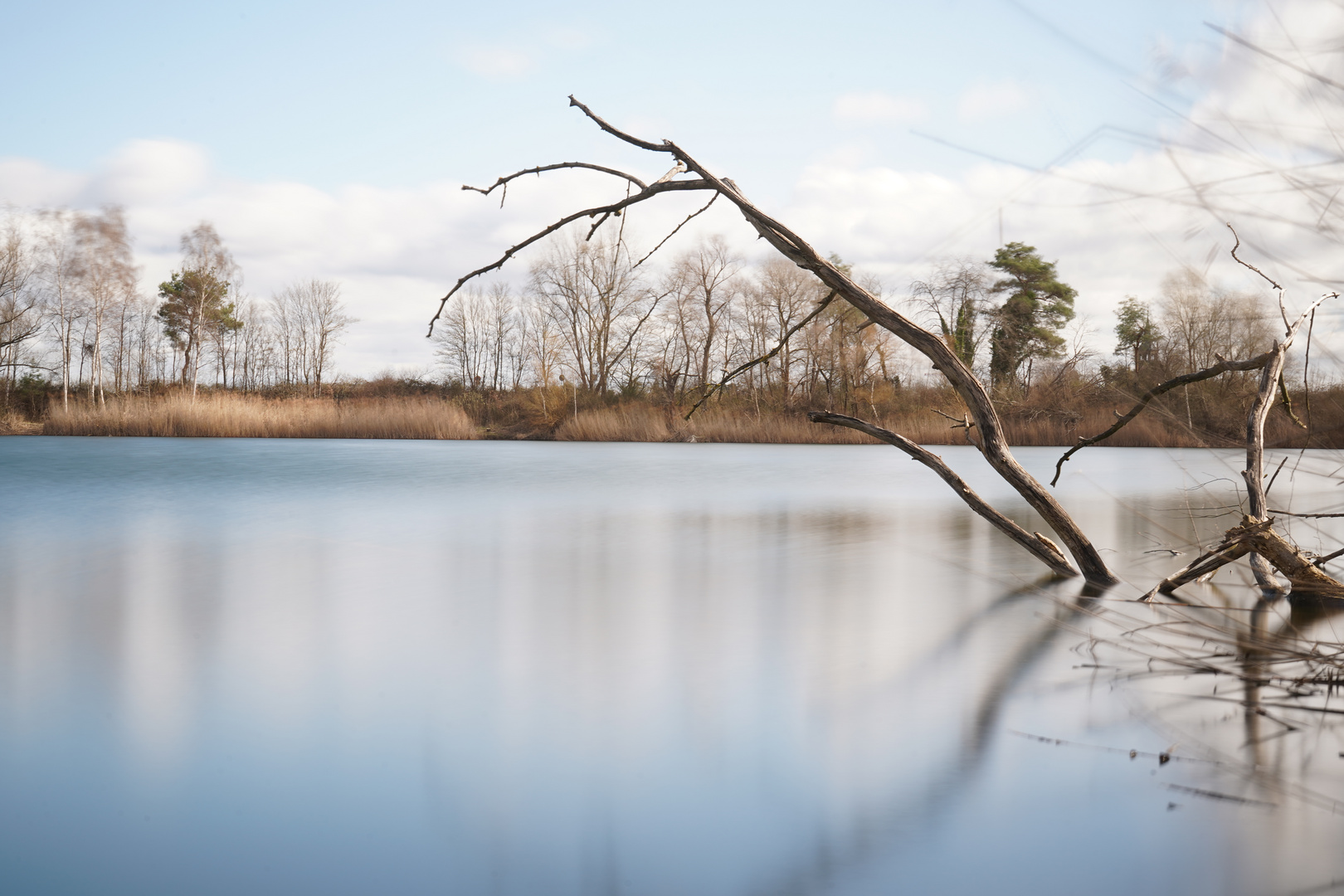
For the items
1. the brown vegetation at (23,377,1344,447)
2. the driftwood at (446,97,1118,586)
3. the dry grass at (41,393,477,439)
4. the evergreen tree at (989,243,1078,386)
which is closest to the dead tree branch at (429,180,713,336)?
the driftwood at (446,97,1118,586)

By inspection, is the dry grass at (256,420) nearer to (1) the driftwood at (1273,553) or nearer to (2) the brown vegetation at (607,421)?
(2) the brown vegetation at (607,421)

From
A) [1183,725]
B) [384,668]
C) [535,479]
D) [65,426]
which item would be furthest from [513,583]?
[65,426]

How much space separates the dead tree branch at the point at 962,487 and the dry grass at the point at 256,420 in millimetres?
17879

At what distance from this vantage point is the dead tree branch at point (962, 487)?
3.25m

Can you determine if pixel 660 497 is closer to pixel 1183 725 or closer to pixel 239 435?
pixel 1183 725

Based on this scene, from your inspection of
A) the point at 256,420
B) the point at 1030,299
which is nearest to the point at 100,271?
the point at 256,420

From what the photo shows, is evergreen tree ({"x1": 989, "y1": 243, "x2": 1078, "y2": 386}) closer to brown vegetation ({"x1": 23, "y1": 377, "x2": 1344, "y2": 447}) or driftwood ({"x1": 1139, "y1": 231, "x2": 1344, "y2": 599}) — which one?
brown vegetation ({"x1": 23, "y1": 377, "x2": 1344, "y2": 447})

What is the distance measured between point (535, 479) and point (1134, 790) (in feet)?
30.9

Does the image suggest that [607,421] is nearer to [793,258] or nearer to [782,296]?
[782,296]

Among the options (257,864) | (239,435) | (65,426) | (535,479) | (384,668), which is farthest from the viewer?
(65,426)

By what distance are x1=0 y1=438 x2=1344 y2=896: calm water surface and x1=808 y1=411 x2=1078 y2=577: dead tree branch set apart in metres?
0.16

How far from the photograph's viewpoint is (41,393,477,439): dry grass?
62.1 ft

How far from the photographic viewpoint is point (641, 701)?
2346 millimetres

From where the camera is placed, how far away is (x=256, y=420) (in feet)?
62.0
